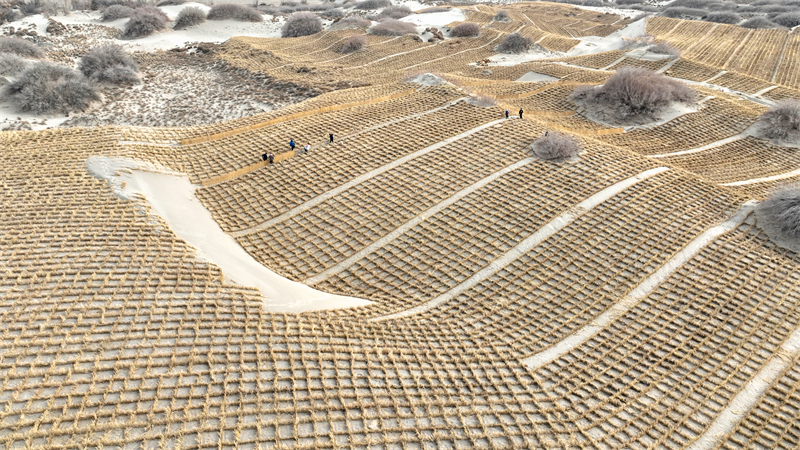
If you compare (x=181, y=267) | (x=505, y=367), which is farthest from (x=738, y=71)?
(x=181, y=267)

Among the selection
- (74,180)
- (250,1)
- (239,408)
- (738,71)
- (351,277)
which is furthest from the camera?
(250,1)

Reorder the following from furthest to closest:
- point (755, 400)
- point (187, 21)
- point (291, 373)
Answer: point (187, 21) < point (755, 400) < point (291, 373)

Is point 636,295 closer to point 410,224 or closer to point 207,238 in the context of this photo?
point 410,224

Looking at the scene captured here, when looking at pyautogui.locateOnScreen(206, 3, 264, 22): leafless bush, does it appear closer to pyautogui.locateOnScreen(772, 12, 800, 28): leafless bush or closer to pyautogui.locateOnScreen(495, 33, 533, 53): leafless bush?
pyautogui.locateOnScreen(495, 33, 533, 53): leafless bush

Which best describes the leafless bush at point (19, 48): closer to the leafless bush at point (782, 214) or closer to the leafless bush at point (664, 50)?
the leafless bush at point (782, 214)

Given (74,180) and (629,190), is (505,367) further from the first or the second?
(74,180)
